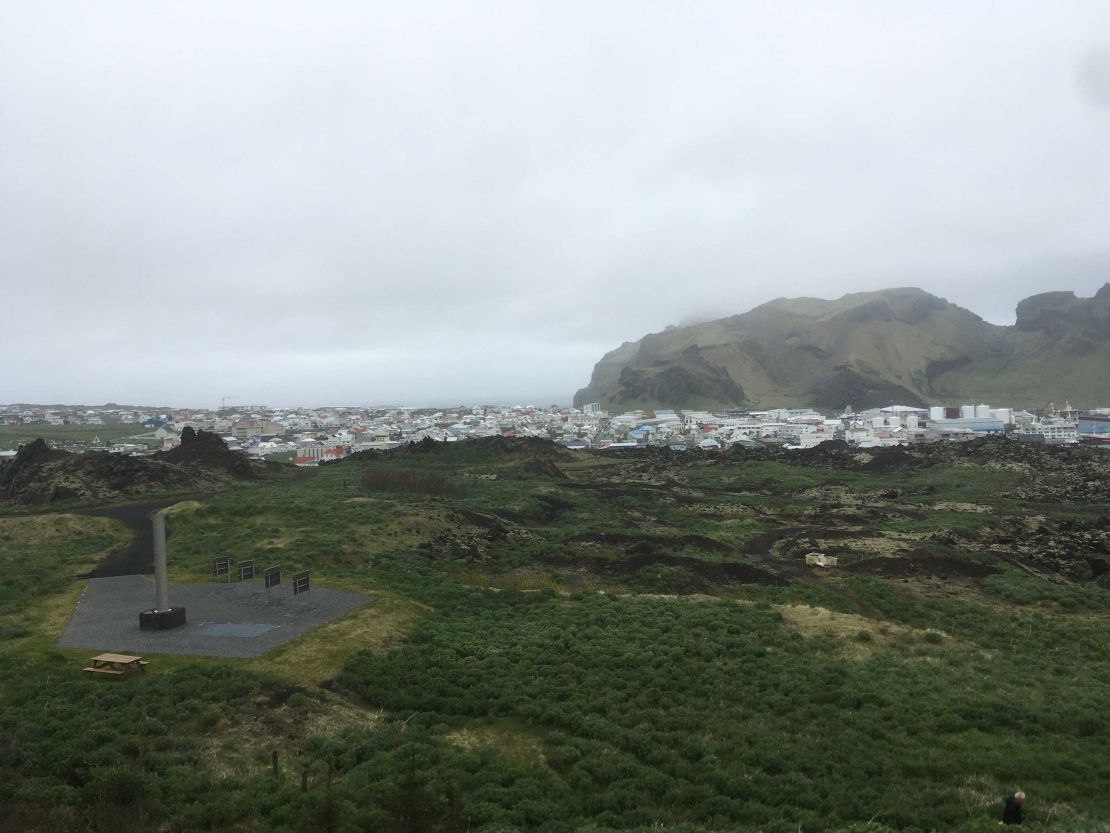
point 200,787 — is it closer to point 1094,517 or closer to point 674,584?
point 674,584

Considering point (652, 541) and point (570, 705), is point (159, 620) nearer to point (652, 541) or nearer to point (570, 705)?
point (570, 705)

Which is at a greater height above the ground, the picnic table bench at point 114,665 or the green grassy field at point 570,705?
the picnic table bench at point 114,665

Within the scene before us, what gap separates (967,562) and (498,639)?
72.3 ft

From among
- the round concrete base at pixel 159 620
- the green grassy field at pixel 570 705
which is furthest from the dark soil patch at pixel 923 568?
the round concrete base at pixel 159 620

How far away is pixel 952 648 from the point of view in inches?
643

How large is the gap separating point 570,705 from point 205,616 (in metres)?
10.3

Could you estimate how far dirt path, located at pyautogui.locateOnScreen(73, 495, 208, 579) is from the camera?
2194 cm

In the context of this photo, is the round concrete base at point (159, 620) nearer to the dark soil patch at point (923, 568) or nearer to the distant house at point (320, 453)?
the dark soil patch at point (923, 568)

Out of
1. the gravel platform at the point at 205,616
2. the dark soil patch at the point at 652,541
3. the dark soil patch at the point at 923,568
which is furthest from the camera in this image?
the dark soil patch at the point at 652,541

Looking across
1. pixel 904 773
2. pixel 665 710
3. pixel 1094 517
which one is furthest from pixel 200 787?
pixel 1094 517

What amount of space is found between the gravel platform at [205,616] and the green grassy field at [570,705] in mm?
673

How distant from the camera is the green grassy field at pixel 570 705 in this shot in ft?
28.2

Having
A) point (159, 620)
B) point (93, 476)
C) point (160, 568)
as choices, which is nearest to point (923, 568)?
point (159, 620)

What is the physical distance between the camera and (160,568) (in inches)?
630
